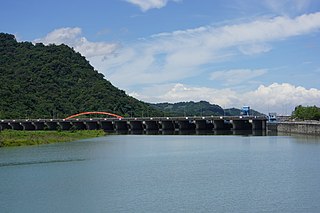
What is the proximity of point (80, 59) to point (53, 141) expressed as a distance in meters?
76.4

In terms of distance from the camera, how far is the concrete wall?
201 ft

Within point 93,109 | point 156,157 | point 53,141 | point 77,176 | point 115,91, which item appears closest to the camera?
point 77,176

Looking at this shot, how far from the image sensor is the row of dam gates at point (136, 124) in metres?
87.5

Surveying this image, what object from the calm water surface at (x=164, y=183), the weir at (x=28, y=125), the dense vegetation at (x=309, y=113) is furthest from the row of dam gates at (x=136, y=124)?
the calm water surface at (x=164, y=183)

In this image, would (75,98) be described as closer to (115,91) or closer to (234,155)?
(115,91)

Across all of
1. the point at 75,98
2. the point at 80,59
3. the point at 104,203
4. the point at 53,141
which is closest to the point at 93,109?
the point at 75,98

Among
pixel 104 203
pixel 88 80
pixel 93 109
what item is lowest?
pixel 104 203

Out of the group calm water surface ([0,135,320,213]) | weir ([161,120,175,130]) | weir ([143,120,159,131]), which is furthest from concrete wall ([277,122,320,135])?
calm water surface ([0,135,320,213])

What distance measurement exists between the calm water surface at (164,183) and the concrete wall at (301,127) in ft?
83.0

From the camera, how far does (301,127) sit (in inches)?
2621

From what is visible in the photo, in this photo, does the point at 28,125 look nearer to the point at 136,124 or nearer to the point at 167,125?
the point at 136,124

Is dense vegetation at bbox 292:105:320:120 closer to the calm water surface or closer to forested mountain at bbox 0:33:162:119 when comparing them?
forested mountain at bbox 0:33:162:119

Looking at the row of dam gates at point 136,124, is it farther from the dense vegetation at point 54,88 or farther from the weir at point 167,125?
the dense vegetation at point 54,88

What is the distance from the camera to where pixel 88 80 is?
389ft
